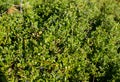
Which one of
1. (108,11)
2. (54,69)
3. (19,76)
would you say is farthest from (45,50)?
(108,11)

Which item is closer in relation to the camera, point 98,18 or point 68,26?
point 68,26

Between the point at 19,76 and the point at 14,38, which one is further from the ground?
the point at 14,38

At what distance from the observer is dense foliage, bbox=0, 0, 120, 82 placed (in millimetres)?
10883

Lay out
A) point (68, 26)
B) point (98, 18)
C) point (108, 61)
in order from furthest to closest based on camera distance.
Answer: point (98, 18)
point (68, 26)
point (108, 61)

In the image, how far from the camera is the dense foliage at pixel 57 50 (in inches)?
428

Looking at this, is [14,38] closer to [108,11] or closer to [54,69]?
[54,69]

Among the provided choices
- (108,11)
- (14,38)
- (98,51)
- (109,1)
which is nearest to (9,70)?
(14,38)

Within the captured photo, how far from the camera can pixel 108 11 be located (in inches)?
1032

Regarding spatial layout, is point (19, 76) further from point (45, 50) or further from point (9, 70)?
point (45, 50)

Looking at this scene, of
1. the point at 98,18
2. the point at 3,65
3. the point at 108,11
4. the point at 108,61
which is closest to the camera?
the point at 3,65

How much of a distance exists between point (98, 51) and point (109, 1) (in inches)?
758

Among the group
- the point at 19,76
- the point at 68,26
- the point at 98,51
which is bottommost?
the point at 19,76

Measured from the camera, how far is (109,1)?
30188mm

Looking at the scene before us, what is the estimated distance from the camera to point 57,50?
11.5 meters
